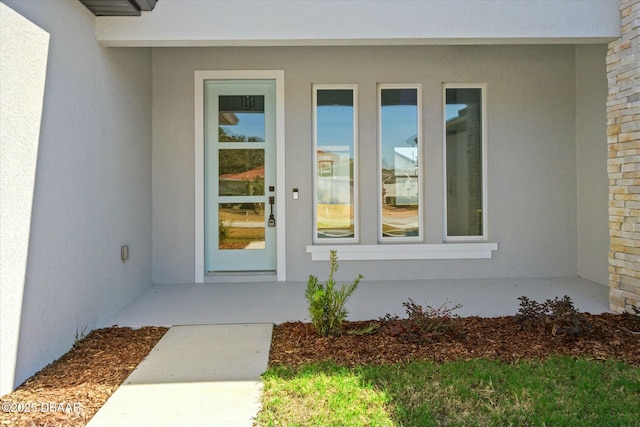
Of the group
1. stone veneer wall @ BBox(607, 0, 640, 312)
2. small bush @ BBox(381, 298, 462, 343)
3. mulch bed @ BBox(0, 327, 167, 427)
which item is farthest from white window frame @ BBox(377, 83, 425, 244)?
mulch bed @ BBox(0, 327, 167, 427)

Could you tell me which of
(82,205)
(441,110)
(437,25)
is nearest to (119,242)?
(82,205)

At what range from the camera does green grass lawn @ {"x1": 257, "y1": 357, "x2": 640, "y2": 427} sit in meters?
2.61

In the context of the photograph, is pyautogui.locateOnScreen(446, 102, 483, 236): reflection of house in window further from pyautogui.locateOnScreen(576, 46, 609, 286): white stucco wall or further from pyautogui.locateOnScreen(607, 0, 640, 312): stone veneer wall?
pyautogui.locateOnScreen(607, 0, 640, 312): stone veneer wall

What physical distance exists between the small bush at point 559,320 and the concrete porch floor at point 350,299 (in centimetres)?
62

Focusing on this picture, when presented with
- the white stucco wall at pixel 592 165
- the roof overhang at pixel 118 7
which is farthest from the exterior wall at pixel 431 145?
the roof overhang at pixel 118 7

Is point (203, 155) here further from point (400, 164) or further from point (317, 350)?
point (317, 350)

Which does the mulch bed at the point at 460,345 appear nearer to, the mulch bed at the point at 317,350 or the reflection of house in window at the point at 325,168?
the mulch bed at the point at 317,350

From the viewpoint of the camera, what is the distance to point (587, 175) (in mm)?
6410

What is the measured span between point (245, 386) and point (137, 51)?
182 inches

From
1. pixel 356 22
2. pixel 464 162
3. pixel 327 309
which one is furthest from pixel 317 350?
pixel 464 162

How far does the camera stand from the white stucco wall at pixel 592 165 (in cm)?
607

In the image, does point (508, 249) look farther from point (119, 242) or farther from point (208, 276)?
point (119, 242)

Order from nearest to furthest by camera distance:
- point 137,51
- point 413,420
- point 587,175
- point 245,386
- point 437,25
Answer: point 413,420 → point 245,386 → point 437,25 → point 137,51 → point 587,175

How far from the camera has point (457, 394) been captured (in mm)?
2895
